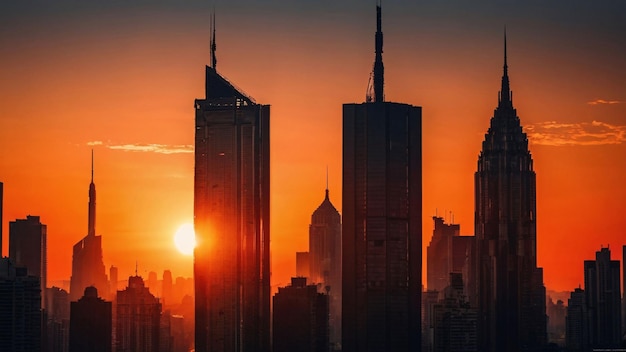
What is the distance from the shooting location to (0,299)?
200m

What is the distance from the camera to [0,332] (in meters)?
200

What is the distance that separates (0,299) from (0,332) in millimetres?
4198
